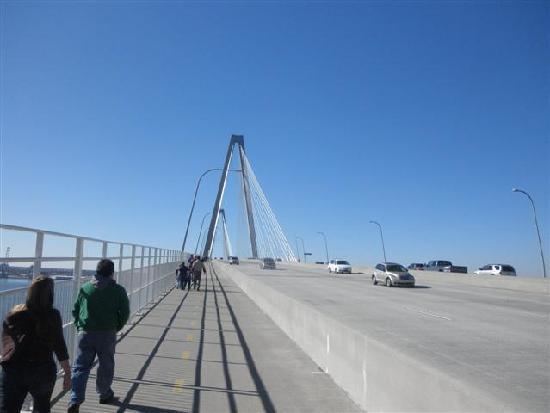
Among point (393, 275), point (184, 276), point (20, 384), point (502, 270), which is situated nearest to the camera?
point (20, 384)

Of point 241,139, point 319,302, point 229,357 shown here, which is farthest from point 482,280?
point 241,139

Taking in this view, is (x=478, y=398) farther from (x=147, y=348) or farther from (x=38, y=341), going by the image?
(x=147, y=348)

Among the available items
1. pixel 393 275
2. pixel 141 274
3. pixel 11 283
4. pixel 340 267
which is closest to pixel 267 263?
pixel 340 267

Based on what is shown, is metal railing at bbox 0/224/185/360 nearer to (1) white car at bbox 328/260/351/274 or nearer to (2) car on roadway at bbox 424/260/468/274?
(1) white car at bbox 328/260/351/274

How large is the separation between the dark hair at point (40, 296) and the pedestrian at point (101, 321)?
197cm

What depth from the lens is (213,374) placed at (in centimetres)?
830

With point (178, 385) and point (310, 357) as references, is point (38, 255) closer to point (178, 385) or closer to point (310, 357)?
point (178, 385)

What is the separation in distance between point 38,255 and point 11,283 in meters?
0.95

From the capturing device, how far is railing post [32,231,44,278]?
655 centimetres

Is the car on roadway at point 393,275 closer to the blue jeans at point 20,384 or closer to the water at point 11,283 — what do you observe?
the water at point 11,283

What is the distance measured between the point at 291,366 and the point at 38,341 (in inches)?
216

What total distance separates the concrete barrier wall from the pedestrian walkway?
0.85 ft

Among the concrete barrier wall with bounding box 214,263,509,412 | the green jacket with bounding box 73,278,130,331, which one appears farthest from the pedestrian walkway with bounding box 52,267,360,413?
the green jacket with bounding box 73,278,130,331

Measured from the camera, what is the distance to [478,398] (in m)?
3.88
